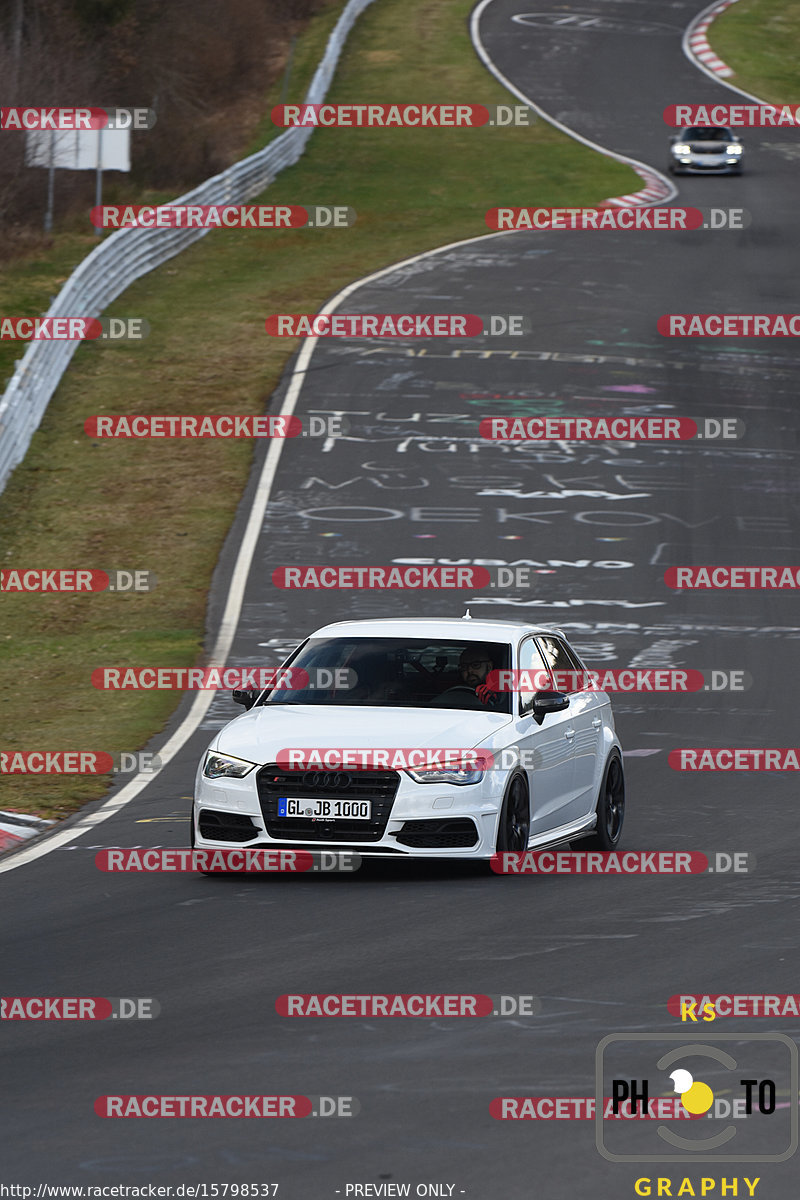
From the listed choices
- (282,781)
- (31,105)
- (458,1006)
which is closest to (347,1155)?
(458,1006)

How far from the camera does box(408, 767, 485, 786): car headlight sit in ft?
37.1

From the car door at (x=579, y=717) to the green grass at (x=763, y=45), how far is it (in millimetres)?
54310

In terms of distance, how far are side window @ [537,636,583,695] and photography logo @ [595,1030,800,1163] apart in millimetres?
5626

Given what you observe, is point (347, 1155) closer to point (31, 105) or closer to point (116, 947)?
point (116, 947)

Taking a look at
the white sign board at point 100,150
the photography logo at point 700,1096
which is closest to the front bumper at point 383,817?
the photography logo at point 700,1096

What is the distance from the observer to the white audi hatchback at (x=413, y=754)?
37.1 feet

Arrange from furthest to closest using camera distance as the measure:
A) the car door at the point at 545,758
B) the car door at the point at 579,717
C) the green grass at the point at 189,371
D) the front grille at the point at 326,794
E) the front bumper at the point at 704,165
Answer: the front bumper at the point at 704,165, the green grass at the point at 189,371, the car door at the point at 579,717, the car door at the point at 545,758, the front grille at the point at 326,794

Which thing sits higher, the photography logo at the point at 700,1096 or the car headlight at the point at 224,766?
the photography logo at the point at 700,1096

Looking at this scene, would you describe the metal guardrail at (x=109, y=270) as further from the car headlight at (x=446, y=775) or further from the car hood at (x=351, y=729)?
the car headlight at (x=446, y=775)

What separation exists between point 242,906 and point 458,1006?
8.25 feet

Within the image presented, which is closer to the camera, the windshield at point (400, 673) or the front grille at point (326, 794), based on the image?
the front grille at point (326, 794)

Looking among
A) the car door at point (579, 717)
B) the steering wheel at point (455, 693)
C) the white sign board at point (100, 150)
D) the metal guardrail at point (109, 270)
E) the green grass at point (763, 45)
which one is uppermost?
the steering wheel at point (455, 693)

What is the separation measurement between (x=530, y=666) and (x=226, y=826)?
2432 millimetres

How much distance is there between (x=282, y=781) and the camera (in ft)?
37.3
